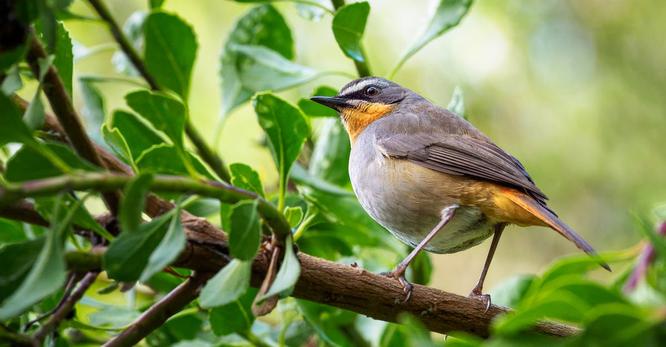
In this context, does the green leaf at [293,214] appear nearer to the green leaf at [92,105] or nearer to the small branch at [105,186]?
the small branch at [105,186]

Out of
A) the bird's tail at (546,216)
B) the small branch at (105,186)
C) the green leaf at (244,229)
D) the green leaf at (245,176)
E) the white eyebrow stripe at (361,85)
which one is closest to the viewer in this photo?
the small branch at (105,186)

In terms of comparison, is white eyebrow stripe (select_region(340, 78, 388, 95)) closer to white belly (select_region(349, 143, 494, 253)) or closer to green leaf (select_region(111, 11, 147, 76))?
white belly (select_region(349, 143, 494, 253))

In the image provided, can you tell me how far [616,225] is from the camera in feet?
21.7

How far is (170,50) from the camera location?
2.76 metres

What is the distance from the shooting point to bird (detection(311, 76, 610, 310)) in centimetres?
316

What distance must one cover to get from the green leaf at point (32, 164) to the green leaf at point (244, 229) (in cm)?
28

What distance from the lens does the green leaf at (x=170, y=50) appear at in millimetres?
2754

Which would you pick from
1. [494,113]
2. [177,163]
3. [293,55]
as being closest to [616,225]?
[494,113]

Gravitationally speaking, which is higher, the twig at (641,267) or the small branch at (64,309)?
the twig at (641,267)

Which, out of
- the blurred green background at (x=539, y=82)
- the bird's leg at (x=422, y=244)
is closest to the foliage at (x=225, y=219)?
the bird's leg at (x=422, y=244)

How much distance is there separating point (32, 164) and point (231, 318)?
1.00 metres

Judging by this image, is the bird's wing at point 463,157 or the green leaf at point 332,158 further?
the bird's wing at point 463,157

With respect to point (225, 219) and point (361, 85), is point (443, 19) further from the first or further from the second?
point (225, 219)

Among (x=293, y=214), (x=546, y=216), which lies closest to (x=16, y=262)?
(x=293, y=214)
